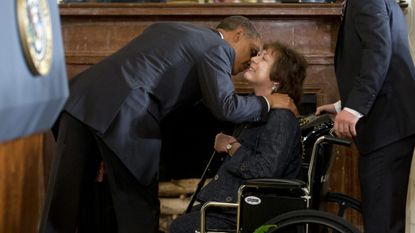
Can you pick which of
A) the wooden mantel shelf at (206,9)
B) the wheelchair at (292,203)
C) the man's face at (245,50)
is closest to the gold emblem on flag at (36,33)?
the wheelchair at (292,203)

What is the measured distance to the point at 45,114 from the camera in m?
0.90

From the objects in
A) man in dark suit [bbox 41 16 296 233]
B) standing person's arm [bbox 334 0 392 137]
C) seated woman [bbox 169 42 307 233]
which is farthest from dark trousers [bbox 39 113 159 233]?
standing person's arm [bbox 334 0 392 137]

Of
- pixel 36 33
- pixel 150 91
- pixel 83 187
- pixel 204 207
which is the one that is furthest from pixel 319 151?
pixel 36 33

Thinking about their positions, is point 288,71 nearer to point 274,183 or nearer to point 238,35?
point 238,35

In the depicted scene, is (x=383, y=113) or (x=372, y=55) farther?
(x=383, y=113)

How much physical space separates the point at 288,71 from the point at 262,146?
31 centimetres

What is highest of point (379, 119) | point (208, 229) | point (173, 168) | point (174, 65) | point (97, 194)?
point (174, 65)

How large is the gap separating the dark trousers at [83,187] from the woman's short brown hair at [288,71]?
0.58 m

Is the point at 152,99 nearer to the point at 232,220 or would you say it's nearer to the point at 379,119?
the point at 232,220

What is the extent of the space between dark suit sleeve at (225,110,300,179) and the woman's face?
0.51ft

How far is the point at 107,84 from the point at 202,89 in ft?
1.07

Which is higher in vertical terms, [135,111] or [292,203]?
[135,111]

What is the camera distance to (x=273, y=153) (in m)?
2.34

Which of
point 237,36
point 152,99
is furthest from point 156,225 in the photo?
point 237,36
